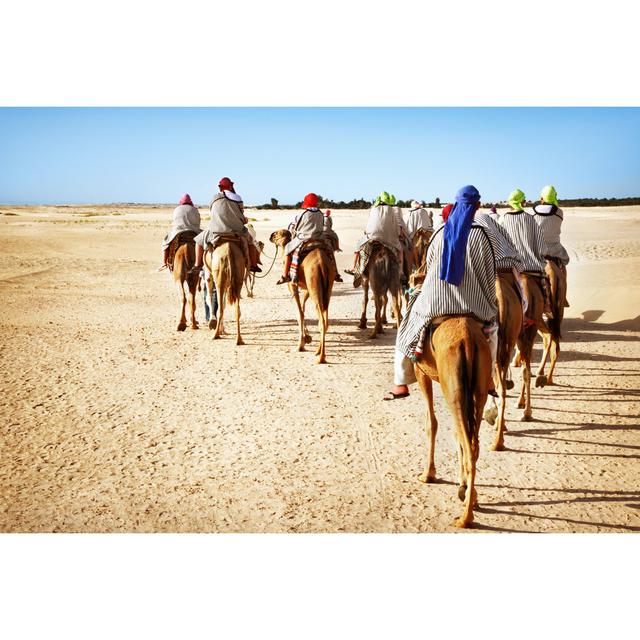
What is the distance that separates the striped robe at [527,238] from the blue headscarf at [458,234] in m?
3.27

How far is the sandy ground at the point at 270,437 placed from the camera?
4.89 meters

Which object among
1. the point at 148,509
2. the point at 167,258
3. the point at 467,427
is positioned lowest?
the point at 148,509

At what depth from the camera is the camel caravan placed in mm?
4387

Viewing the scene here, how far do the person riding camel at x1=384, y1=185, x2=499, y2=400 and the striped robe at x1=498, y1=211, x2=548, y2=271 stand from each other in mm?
2942

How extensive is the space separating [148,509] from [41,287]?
43.6 feet

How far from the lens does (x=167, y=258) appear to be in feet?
40.2

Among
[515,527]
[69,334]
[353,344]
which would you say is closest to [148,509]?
[515,527]

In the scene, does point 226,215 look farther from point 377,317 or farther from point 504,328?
point 504,328

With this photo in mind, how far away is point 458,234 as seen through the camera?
438 centimetres

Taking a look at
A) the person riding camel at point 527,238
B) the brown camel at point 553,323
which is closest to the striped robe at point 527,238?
the person riding camel at point 527,238

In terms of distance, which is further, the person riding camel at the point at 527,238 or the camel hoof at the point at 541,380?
the camel hoof at the point at 541,380

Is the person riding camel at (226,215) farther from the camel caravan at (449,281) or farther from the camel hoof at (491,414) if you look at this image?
the camel hoof at (491,414)

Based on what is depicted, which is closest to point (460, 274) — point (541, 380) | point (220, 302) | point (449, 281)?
point (449, 281)

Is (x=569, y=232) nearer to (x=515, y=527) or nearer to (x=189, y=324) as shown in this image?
(x=189, y=324)
